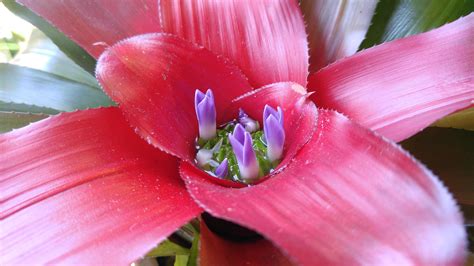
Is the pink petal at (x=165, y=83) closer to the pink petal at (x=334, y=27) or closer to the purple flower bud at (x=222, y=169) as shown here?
the purple flower bud at (x=222, y=169)

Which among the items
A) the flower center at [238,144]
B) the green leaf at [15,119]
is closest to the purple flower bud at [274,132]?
the flower center at [238,144]

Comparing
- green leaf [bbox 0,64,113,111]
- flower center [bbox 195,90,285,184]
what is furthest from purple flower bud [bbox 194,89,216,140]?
green leaf [bbox 0,64,113,111]

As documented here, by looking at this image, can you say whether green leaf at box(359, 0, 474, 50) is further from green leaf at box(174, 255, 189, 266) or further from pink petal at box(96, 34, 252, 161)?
green leaf at box(174, 255, 189, 266)

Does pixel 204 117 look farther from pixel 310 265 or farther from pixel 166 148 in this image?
pixel 310 265

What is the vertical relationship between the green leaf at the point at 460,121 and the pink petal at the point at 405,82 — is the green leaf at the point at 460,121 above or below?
below

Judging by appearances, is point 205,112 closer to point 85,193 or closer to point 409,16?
point 85,193

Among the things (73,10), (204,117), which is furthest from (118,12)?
(204,117)
